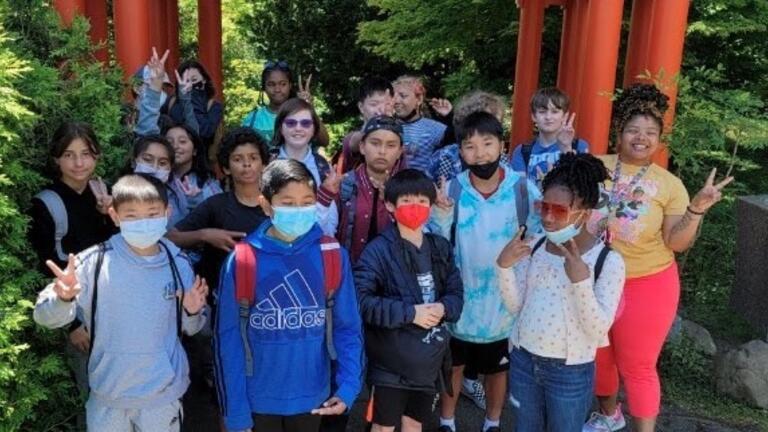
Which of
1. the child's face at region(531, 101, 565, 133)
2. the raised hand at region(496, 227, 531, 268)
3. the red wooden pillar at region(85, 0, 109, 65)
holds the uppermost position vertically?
the red wooden pillar at region(85, 0, 109, 65)

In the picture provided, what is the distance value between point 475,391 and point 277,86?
2.65 meters

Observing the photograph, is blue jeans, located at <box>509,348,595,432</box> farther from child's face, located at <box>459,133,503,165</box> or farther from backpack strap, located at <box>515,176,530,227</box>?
child's face, located at <box>459,133,503,165</box>

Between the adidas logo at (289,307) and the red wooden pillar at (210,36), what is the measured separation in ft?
27.5

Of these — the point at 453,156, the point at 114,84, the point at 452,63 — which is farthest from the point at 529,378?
the point at 452,63

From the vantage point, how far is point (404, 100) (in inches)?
198

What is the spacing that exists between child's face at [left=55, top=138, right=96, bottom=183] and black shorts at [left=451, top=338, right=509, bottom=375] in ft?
6.60

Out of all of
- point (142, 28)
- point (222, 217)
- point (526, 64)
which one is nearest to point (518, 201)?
point (222, 217)

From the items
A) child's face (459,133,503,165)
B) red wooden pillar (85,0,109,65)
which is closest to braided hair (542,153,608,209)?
child's face (459,133,503,165)

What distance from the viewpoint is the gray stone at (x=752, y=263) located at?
5484mm

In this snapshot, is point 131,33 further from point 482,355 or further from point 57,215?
point 482,355

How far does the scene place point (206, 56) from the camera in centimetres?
1097

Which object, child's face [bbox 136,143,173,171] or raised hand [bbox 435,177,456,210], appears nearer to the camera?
raised hand [bbox 435,177,456,210]

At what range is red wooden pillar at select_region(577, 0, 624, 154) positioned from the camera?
6402 millimetres

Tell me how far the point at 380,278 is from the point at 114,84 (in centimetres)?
209
